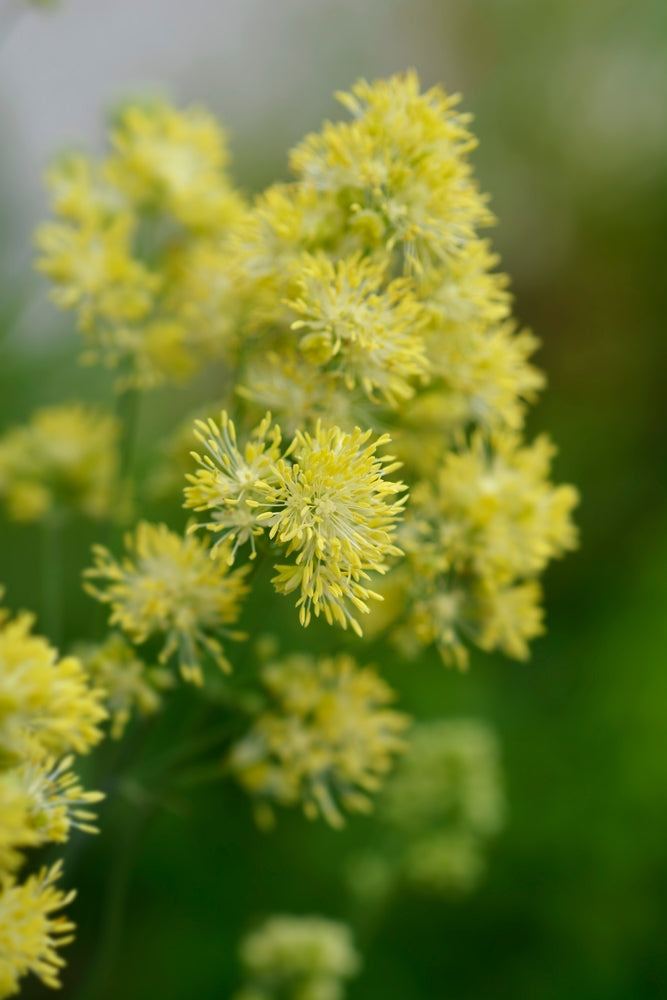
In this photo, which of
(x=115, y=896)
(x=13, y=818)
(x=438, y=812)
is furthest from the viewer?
(x=438, y=812)

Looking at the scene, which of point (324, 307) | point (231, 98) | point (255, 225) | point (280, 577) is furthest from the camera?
point (231, 98)

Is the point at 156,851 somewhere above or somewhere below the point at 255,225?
below

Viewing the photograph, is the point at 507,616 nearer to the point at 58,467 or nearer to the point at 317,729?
the point at 317,729

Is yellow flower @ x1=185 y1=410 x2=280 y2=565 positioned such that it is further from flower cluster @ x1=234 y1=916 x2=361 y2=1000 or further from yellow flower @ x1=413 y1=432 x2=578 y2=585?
flower cluster @ x1=234 y1=916 x2=361 y2=1000

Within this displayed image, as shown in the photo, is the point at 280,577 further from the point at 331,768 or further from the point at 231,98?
the point at 231,98

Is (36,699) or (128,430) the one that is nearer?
(36,699)

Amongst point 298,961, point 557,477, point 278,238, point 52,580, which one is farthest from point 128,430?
point 557,477

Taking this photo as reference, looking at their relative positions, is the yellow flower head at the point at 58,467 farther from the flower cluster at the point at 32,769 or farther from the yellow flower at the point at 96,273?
the flower cluster at the point at 32,769

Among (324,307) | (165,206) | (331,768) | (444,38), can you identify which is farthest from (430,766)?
(444,38)
